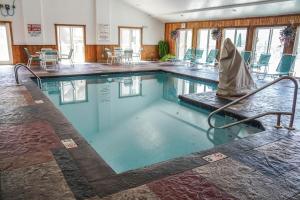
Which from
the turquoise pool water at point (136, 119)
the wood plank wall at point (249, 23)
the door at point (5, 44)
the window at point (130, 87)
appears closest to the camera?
the turquoise pool water at point (136, 119)

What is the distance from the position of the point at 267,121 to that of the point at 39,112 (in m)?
3.64

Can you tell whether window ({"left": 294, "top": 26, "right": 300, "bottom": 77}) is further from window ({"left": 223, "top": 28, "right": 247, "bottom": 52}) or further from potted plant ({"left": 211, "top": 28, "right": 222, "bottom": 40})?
potted plant ({"left": 211, "top": 28, "right": 222, "bottom": 40})

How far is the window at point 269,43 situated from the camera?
354 inches

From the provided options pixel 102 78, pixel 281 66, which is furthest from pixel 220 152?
pixel 102 78

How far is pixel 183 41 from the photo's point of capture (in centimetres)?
1338

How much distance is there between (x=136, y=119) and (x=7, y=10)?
8340 mm

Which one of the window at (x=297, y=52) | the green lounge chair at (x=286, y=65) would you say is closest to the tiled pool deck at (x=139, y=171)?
the green lounge chair at (x=286, y=65)

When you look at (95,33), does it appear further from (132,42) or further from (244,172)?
(244,172)

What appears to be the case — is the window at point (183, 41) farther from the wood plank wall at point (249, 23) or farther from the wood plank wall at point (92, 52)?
the wood plank wall at point (92, 52)

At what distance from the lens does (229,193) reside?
1.99 m

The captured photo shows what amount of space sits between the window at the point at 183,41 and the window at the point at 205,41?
55 centimetres

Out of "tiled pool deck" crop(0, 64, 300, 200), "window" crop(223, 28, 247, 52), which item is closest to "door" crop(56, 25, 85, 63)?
"window" crop(223, 28, 247, 52)

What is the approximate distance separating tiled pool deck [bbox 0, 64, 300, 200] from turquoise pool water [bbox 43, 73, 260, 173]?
836 millimetres

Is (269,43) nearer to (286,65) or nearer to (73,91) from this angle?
(286,65)
